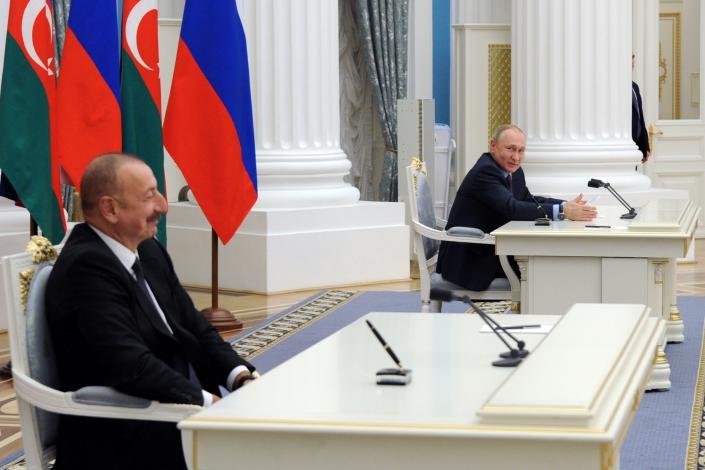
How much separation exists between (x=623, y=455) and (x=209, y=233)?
5.16 metres

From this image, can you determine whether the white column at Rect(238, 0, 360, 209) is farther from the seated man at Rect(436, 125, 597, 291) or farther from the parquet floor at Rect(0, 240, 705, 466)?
the seated man at Rect(436, 125, 597, 291)

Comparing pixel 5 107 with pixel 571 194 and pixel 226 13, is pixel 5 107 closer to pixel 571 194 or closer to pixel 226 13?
pixel 226 13

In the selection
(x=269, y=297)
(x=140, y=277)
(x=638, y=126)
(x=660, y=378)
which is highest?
(x=638, y=126)

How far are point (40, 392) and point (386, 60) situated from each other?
31.1ft

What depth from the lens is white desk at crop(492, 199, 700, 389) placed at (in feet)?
18.1

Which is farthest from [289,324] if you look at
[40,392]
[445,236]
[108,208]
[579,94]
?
[40,392]

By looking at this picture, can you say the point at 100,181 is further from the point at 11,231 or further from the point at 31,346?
the point at 11,231

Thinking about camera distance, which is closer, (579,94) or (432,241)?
(432,241)

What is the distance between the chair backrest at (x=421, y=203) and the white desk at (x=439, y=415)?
3.47 metres

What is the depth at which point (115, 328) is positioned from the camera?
2.95 metres

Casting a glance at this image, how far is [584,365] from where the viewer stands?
255 centimetres

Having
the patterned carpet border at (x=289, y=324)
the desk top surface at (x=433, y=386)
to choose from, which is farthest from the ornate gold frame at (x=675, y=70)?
the desk top surface at (x=433, y=386)

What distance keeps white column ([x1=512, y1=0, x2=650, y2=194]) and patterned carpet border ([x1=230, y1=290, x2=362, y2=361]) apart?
2.30 metres

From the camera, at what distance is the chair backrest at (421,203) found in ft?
20.7
